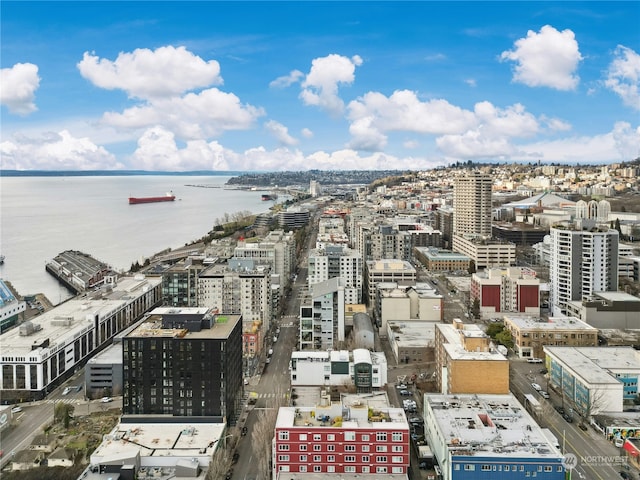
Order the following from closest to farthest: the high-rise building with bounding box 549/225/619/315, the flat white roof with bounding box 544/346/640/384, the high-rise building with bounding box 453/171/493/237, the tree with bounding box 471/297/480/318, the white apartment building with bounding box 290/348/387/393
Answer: the flat white roof with bounding box 544/346/640/384 → the white apartment building with bounding box 290/348/387/393 → the high-rise building with bounding box 549/225/619/315 → the tree with bounding box 471/297/480/318 → the high-rise building with bounding box 453/171/493/237

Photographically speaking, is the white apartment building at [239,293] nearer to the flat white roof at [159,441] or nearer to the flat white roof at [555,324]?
the flat white roof at [159,441]

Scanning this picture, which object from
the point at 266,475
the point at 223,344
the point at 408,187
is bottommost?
the point at 266,475

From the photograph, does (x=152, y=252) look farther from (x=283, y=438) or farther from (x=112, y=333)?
(x=283, y=438)

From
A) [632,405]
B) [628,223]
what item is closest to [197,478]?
[632,405]

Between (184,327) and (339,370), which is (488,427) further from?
(184,327)

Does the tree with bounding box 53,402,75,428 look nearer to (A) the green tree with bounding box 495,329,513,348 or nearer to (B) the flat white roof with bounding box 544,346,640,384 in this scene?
(B) the flat white roof with bounding box 544,346,640,384

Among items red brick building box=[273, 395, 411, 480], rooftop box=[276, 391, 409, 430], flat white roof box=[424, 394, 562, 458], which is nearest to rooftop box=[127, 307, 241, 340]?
rooftop box=[276, 391, 409, 430]
